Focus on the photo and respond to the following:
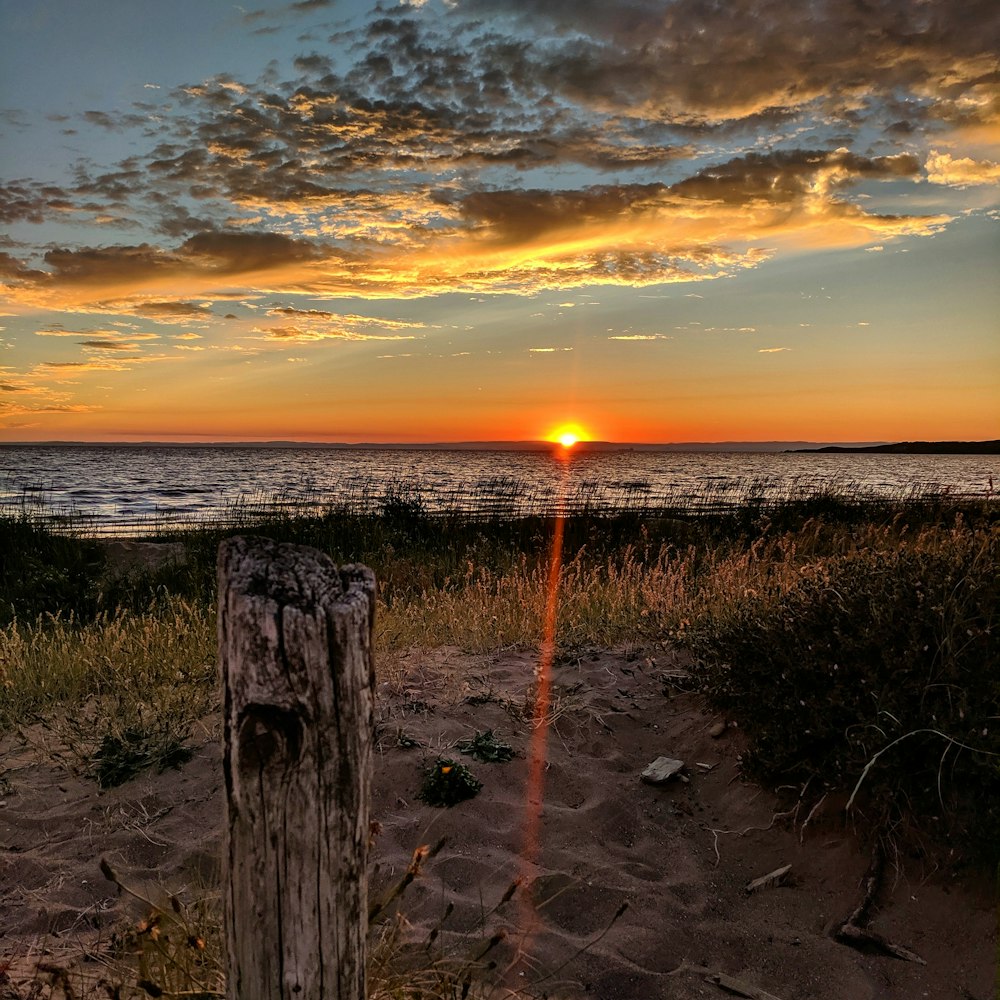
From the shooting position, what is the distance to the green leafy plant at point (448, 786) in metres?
4.46

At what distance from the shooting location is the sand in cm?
328

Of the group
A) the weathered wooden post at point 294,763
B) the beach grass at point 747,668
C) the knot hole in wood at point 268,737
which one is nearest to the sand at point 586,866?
the beach grass at point 747,668

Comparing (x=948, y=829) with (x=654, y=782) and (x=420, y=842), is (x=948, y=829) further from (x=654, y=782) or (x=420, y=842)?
(x=420, y=842)

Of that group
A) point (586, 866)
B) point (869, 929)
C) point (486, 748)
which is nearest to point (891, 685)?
point (869, 929)

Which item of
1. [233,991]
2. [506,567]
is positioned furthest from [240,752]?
[506,567]

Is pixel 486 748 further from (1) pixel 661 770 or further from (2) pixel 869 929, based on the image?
(2) pixel 869 929

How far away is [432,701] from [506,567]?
5840 millimetres

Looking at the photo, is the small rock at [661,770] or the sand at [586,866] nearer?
the sand at [586,866]

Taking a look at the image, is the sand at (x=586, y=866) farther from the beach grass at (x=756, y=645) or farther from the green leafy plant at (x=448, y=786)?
the beach grass at (x=756, y=645)

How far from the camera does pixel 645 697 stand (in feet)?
19.3

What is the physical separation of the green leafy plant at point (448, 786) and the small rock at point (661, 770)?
1.05 metres

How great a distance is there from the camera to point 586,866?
3949 millimetres

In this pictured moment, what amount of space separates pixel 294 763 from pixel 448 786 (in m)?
2.90

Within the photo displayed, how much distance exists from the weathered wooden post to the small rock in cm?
307
